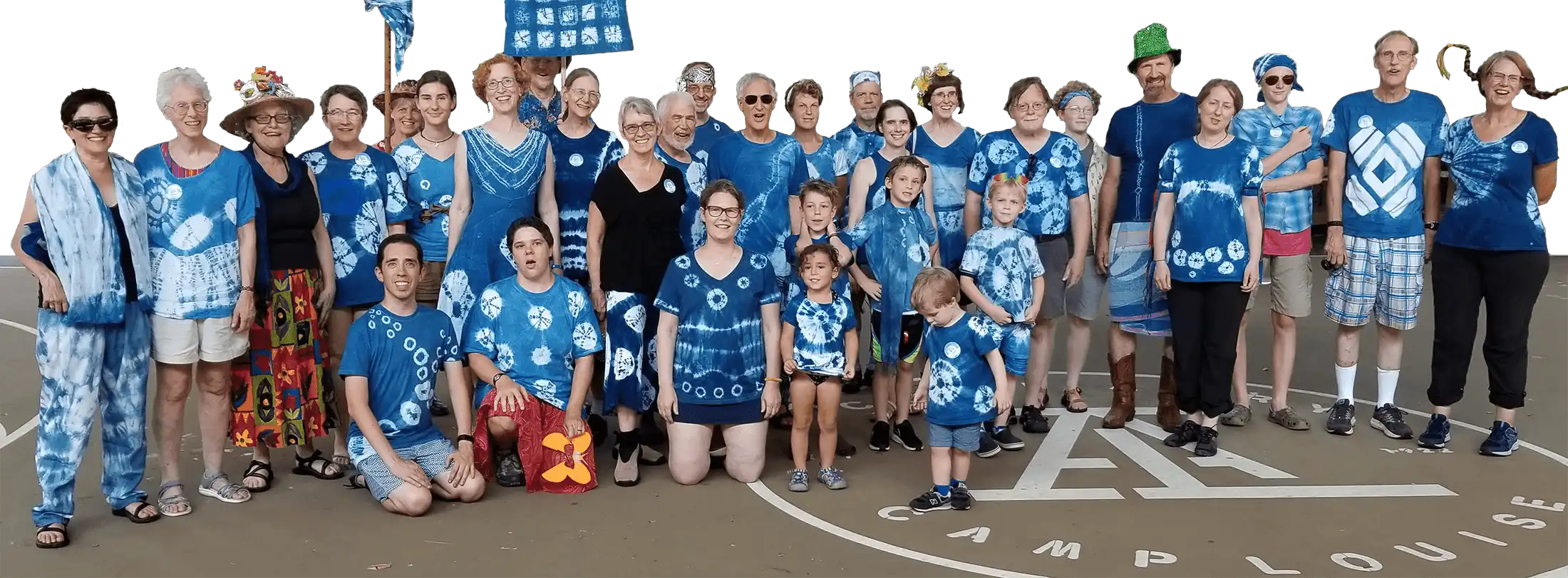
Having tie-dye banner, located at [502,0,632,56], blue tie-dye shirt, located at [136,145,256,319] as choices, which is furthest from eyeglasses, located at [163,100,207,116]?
tie-dye banner, located at [502,0,632,56]

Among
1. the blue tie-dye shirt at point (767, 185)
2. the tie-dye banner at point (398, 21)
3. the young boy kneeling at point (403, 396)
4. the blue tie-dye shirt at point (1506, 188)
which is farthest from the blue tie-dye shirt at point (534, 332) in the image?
the blue tie-dye shirt at point (1506, 188)

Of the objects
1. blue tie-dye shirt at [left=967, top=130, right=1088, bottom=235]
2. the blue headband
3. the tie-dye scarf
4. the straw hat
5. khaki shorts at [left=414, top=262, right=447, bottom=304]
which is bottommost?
khaki shorts at [left=414, top=262, right=447, bottom=304]

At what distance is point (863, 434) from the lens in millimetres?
6266

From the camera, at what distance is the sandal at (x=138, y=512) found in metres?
4.73

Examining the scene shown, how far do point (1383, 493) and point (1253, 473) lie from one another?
0.52 m

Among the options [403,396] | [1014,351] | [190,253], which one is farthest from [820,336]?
[190,253]

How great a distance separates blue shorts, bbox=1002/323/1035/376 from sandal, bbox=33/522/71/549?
3484 millimetres

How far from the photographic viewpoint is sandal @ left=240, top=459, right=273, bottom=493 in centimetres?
520

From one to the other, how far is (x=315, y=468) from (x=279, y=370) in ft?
1.66

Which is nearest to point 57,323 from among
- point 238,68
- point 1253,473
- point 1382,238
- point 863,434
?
point 863,434

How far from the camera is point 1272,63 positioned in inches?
238

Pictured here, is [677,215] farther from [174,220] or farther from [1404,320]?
[1404,320]

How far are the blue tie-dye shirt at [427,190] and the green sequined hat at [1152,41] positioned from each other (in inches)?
130

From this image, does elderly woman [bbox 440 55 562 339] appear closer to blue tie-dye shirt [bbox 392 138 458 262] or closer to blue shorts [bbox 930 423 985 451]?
blue tie-dye shirt [bbox 392 138 458 262]
